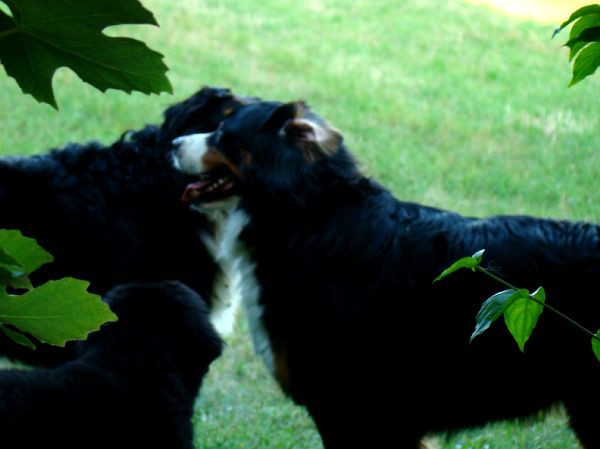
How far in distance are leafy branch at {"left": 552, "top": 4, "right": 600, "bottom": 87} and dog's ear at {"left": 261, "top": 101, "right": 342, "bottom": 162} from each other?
2.69 m

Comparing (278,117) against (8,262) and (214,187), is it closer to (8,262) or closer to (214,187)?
(214,187)

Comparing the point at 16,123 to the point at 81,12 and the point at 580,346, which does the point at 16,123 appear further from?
the point at 81,12

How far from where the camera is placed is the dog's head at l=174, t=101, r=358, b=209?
3.82m

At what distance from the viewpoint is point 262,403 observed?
17.6 feet

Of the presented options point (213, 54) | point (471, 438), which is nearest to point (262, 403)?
point (471, 438)

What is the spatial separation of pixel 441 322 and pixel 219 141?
1191mm

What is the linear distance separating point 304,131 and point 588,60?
9.19 feet

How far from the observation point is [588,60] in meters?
1.08

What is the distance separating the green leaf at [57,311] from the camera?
81 cm

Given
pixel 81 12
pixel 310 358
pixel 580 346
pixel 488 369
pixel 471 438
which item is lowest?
pixel 471 438

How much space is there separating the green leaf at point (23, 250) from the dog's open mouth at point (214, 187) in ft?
10.3

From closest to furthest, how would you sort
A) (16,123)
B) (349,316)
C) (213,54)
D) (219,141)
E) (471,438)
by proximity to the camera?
(349,316) → (219,141) → (471,438) → (16,123) → (213,54)

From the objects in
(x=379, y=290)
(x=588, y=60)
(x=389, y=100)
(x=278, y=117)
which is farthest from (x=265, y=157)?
(x=389, y=100)

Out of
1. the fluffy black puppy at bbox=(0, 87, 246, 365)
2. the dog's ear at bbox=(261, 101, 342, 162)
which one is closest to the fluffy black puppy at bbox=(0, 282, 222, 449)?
the dog's ear at bbox=(261, 101, 342, 162)
